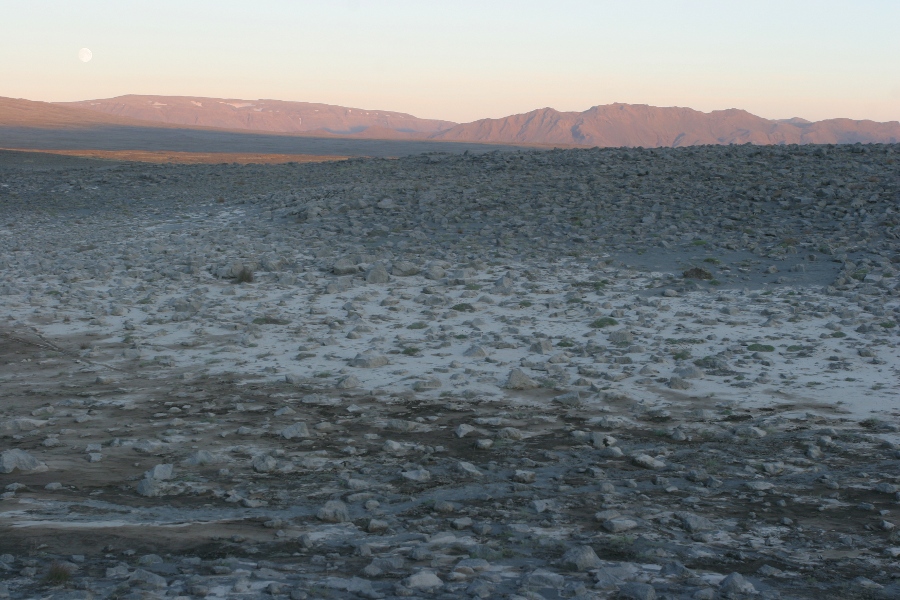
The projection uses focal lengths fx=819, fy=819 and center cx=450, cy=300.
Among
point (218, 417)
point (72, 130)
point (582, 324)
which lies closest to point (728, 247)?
point (582, 324)

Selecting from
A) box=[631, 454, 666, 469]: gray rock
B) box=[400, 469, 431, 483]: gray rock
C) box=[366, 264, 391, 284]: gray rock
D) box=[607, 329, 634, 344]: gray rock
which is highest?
box=[366, 264, 391, 284]: gray rock

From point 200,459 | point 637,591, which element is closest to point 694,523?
point 637,591

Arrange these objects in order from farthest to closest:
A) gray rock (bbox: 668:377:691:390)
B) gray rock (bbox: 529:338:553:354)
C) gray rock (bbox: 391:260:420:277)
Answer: gray rock (bbox: 391:260:420:277), gray rock (bbox: 529:338:553:354), gray rock (bbox: 668:377:691:390)

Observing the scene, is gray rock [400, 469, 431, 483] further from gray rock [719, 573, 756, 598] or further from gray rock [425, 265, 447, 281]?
gray rock [425, 265, 447, 281]

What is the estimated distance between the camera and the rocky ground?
367 cm

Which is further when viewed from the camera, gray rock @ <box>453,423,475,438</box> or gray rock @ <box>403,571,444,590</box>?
gray rock @ <box>453,423,475,438</box>

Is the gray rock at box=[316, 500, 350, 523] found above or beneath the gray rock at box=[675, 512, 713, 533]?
beneath

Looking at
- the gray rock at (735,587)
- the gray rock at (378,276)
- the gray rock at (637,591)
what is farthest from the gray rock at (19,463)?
the gray rock at (378,276)

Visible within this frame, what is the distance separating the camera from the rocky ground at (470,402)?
12.0 feet

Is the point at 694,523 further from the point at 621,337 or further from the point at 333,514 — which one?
the point at 621,337

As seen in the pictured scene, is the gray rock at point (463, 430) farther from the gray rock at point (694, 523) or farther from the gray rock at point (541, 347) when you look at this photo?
the gray rock at point (541, 347)

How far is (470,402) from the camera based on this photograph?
6180mm

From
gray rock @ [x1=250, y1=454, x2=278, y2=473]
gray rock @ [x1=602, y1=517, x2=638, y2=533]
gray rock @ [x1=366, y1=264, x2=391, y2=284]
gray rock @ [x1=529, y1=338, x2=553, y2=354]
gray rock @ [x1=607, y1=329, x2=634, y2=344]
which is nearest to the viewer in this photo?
gray rock @ [x1=602, y1=517, x2=638, y2=533]

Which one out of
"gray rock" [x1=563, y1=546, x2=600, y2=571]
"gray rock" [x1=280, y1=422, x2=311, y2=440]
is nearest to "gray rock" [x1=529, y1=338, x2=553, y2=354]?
"gray rock" [x1=280, y1=422, x2=311, y2=440]
